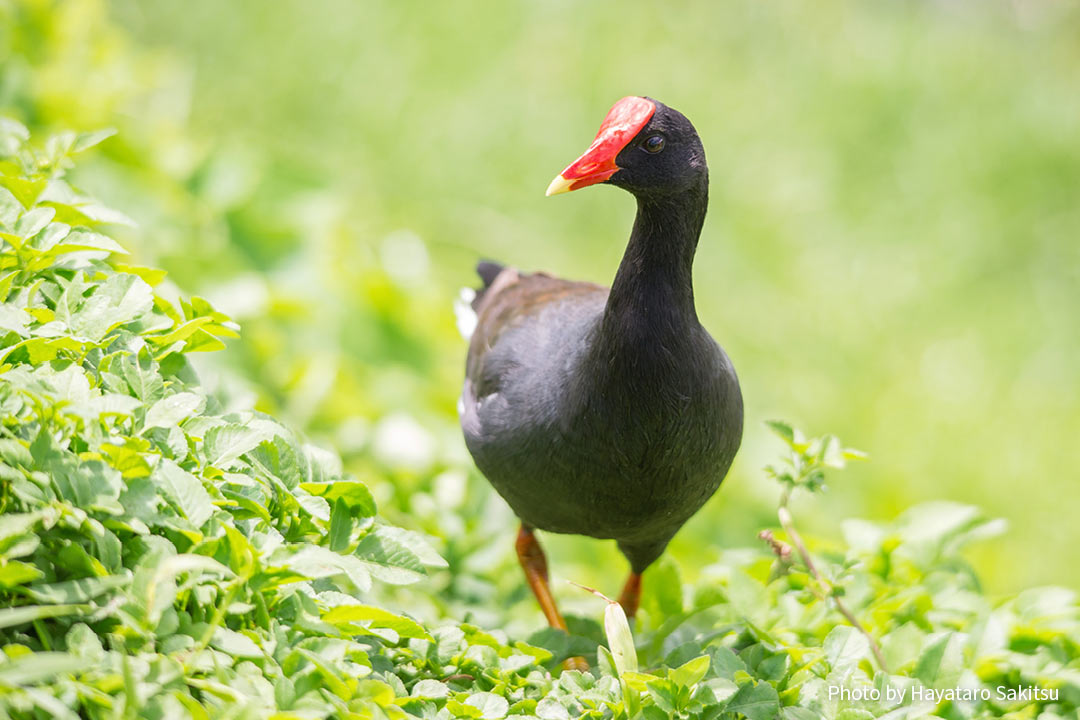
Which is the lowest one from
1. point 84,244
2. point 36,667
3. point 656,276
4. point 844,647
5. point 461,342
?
point 36,667

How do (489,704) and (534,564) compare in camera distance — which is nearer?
(489,704)

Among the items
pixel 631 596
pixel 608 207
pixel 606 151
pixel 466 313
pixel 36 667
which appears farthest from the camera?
pixel 608 207

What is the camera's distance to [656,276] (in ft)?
7.45

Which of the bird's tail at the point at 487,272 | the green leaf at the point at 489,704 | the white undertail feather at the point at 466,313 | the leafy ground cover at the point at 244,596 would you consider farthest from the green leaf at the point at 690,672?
the bird's tail at the point at 487,272

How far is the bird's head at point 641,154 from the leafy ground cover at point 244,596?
0.60m

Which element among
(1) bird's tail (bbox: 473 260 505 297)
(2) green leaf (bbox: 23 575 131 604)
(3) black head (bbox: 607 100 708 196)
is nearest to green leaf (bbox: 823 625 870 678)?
(3) black head (bbox: 607 100 708 196)

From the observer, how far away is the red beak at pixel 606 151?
215cm

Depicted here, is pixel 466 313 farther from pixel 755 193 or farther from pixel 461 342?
pixel 755 193

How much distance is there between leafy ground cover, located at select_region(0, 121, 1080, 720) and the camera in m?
1.60

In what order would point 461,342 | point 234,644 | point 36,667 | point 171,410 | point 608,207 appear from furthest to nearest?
point 608,207 → point 461,342 → point 171,410 → point 234,644 → point 36,667

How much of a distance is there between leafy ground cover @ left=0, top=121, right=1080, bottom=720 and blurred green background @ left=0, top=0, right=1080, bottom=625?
848 mm

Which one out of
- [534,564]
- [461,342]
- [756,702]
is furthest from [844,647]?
[461,342]

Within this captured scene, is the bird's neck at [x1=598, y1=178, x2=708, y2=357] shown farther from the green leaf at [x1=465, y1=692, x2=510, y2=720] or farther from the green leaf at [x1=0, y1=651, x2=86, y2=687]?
the green leaf at [x1=0, y1=651, x2=86, y2=687]

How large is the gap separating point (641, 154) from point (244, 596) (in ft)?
3.64
